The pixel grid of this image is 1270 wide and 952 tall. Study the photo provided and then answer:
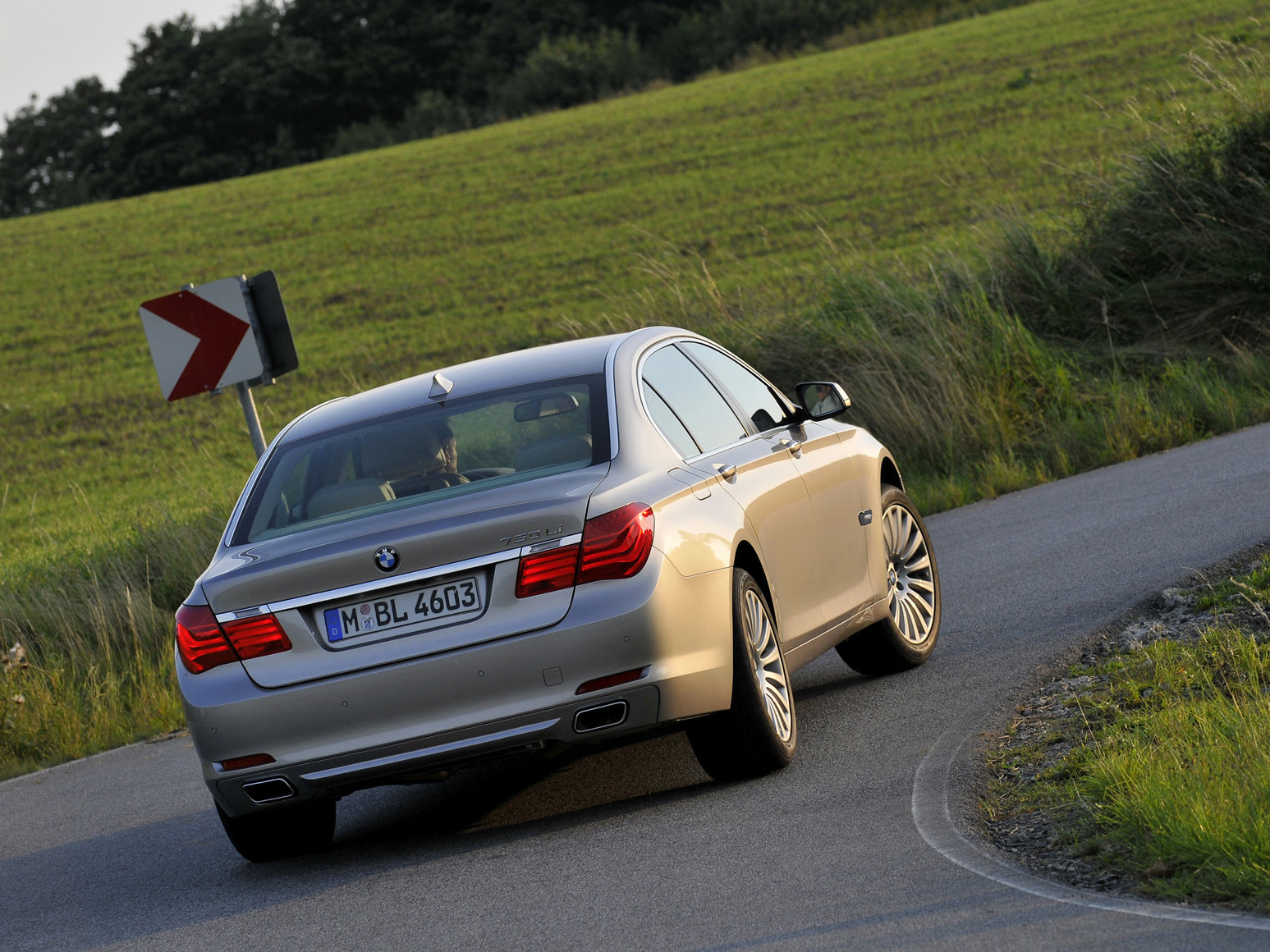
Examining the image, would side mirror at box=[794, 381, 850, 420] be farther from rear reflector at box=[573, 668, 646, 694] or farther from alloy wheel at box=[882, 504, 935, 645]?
rear reflector at box=[573, 668, 646, 694]

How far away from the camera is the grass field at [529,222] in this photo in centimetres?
2680

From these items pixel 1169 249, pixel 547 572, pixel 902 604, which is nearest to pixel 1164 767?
pixel 547 572

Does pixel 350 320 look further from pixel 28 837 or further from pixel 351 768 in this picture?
pixel 351 768

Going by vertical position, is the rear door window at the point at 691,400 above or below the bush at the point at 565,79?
above

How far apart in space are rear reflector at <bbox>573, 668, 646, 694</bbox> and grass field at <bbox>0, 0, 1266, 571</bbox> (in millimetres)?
9480

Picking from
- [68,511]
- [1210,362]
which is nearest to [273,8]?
[68,511]

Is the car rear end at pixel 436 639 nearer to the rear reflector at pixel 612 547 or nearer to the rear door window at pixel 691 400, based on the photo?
the rear reflector at pixel 612 547

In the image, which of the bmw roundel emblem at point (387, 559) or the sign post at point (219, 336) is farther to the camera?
the sign post at point (219, 336)

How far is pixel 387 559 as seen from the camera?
574cm

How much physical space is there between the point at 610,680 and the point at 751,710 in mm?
667

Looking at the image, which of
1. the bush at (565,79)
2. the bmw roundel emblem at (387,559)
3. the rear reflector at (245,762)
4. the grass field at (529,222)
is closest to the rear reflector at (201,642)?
the rear reflector at (245,762)

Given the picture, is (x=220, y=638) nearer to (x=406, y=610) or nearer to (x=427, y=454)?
(x=406, y=610)

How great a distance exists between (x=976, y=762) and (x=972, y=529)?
610cm

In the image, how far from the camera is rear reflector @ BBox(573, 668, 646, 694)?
572 centimetres
